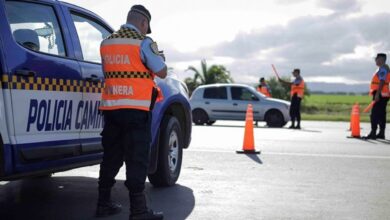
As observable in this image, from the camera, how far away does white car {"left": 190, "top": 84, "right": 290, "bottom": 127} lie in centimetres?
2122

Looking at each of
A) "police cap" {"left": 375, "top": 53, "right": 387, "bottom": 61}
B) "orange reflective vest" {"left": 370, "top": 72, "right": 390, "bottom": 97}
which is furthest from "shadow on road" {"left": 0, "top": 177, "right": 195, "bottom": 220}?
"police cap" {"left": 375, "top": 53, "right": 387, "bottom": 61}

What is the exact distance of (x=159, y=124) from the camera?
255 inches

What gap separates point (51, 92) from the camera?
511cm

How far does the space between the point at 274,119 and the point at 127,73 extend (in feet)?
53.1

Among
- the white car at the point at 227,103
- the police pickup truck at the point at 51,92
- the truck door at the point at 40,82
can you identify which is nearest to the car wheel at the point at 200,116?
the white car at the point at 227,103

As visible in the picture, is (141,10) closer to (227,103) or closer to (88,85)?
(88,85)

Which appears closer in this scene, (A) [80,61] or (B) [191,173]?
(A) [80,61]

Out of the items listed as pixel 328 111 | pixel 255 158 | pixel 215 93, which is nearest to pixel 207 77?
pixel 328 111

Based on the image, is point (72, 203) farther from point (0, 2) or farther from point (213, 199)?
point (0, 2)

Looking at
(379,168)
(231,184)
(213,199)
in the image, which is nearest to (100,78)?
(213,199)

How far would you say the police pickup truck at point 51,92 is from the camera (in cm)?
Result: 466

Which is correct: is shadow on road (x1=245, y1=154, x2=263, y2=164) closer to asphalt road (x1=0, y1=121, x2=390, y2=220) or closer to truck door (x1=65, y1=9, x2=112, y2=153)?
asphalt road (x1=0, y1=121, x2=390, y2=220)

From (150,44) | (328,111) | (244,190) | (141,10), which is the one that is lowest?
(328,111)

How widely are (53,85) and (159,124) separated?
5.24 ft
